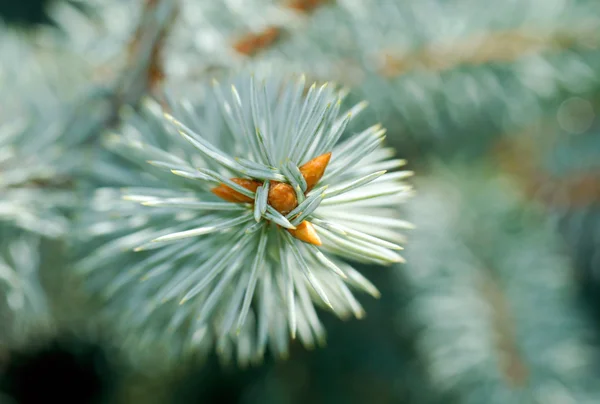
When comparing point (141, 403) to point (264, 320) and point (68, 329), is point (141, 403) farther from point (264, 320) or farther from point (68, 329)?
point (264, 320)

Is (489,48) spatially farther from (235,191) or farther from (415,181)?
(235,191)

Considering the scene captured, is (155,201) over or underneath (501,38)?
underneath

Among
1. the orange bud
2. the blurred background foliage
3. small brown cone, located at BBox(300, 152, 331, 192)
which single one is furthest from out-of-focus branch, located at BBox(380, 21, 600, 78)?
small brown cone, located at BBox(300, 152, 331, 192)

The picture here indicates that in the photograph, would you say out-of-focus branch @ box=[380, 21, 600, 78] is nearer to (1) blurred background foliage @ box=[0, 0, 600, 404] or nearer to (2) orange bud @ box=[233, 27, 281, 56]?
(1) blurred background foliage @ box=[0, 0, 600, 404]

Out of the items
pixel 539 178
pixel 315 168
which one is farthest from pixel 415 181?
pixel 315 168

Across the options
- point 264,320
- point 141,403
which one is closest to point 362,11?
point 264,320

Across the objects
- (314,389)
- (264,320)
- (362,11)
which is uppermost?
(362,11)

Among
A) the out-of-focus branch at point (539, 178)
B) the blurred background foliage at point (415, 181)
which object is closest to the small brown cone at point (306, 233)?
the blurred background foliage at point (415, 181)
